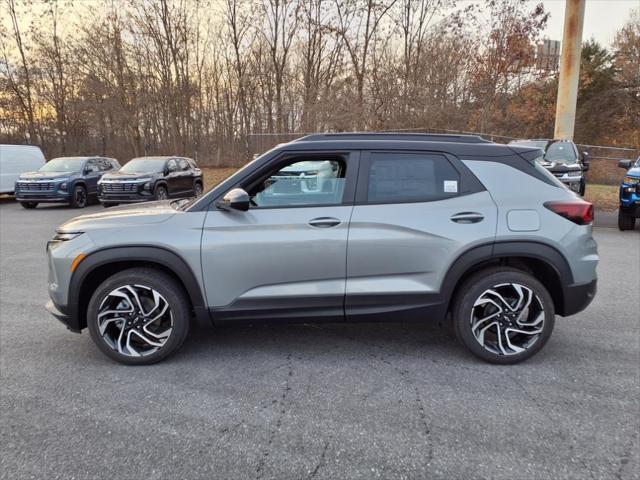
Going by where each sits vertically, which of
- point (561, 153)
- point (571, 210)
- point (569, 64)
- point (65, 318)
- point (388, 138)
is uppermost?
point (569, 64)

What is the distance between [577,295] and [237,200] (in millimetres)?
2661

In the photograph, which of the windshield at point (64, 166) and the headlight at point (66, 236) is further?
the windshield at point (64, 166)

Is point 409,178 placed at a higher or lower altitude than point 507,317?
higher

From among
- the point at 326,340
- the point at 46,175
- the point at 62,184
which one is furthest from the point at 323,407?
the point at 46,175

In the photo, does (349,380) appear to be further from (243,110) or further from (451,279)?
(243,110)

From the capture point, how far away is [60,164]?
49.2ft

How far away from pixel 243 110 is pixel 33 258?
2070cm

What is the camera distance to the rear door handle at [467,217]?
10.6 ft

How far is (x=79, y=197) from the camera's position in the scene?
48.1ft

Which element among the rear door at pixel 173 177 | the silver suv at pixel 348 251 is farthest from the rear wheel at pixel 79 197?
the silver suv at pixel 348 251

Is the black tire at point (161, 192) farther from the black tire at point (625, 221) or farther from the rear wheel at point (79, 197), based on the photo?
the black tire at point (625, 221)

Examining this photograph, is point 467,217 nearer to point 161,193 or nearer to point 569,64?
point 161,193

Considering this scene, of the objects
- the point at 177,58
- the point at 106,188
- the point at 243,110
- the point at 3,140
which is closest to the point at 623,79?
Answer: the point at 243,110

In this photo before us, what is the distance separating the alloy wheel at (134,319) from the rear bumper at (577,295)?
303 cm
